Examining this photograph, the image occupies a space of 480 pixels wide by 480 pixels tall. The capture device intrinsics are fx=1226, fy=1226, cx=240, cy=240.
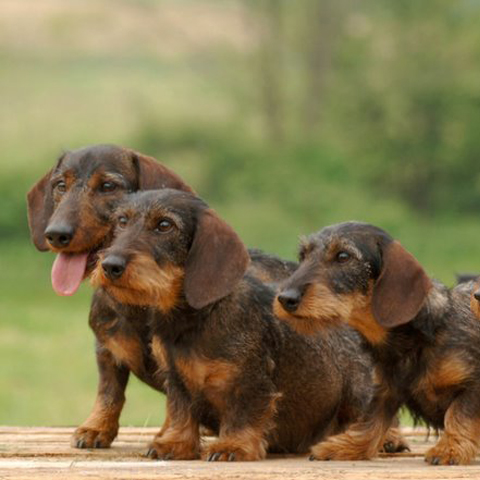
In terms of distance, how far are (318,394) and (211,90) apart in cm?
2222

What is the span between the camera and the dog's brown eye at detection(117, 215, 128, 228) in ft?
19.0

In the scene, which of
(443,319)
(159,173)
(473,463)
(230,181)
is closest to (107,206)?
(159,173)

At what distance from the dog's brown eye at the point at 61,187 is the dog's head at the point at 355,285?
141cm

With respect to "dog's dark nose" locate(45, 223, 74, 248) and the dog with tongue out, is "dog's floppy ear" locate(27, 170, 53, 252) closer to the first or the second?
the dog with tongue out

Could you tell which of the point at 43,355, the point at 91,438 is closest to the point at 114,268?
the point at 91,438

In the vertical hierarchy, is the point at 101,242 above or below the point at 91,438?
above

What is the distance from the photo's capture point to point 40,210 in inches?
269

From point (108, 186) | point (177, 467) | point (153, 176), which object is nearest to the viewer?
point (177, 467)

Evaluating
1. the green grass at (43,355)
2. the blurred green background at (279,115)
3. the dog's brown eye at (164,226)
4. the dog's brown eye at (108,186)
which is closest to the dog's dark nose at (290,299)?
the dog's brown eye at (164,226)

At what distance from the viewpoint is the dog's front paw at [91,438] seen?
6422 mm

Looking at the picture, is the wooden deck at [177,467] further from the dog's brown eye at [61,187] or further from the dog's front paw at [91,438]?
the dog's brown eye at [61,187]

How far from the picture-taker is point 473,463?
18.6 ft

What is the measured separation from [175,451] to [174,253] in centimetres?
96

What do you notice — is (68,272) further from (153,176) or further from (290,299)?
(290,299)
